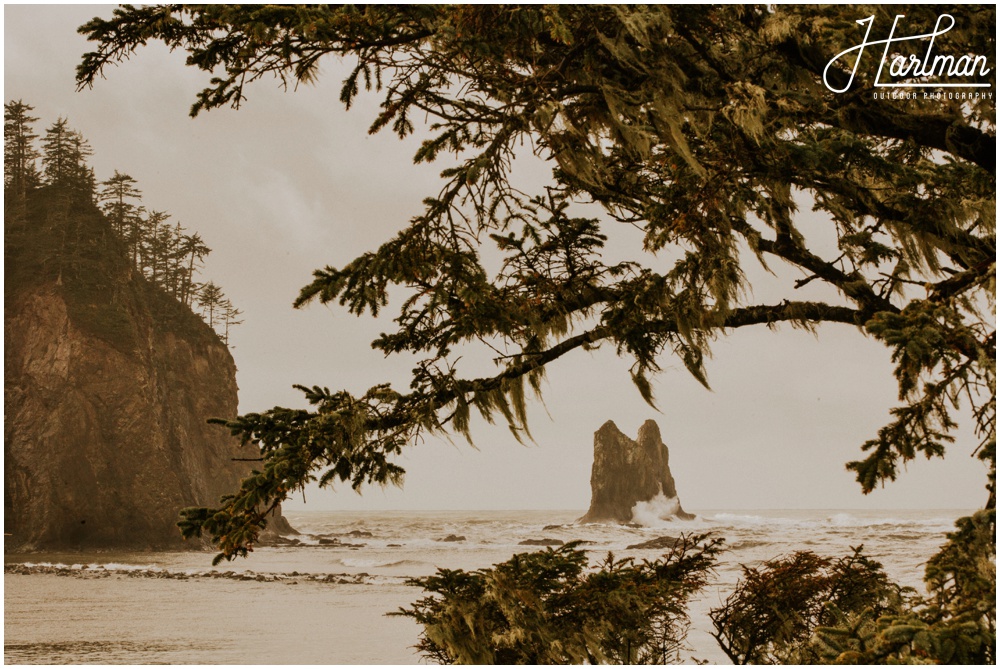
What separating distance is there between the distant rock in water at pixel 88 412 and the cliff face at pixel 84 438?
0.04m

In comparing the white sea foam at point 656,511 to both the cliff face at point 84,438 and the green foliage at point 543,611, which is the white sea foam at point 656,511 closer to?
the cliff face at point 84,438

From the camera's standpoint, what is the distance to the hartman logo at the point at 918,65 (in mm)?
3809

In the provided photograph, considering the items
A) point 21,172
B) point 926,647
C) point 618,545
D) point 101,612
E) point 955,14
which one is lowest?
point 101,612

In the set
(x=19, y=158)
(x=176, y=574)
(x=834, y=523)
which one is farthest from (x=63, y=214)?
(x=834, y=523)

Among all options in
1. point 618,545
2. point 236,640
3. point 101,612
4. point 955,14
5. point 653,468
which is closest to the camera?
point 955,14

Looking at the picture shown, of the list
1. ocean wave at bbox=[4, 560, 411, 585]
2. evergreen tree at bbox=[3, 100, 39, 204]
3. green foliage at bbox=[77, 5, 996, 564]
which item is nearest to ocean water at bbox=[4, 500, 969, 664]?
ocean wave at bbox=[4, 560, 411, 585]

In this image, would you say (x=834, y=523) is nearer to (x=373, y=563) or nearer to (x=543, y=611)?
(x=373, y=563)

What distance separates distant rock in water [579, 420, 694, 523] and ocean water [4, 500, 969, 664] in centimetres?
36

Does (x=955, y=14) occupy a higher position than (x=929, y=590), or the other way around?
(x=955, y=14)

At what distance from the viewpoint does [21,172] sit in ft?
97.8

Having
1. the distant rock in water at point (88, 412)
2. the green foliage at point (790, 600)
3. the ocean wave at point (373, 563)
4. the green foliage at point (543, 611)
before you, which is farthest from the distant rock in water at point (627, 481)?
the green foliage at point (543, 611)

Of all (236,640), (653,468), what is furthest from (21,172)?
(653,468)

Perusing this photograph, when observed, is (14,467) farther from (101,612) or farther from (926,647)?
(926,647)

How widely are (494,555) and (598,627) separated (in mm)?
21797
